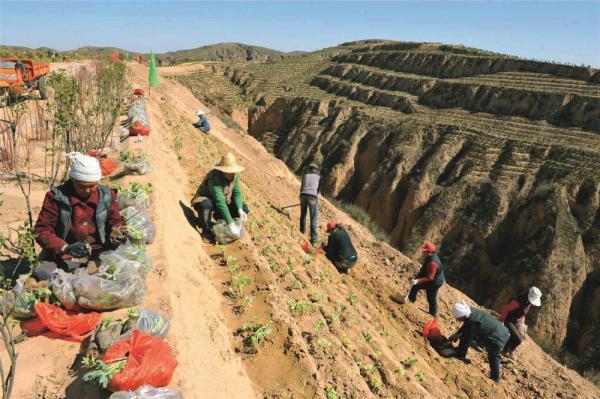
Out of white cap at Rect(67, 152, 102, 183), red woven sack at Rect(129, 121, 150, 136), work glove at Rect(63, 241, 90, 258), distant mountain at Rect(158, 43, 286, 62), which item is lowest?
work glove at Rect(63, 241, 90, 258)

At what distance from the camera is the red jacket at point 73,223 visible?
149 inches

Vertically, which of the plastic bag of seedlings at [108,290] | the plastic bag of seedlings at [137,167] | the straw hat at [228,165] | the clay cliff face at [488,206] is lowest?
Answer: the clay cliff face at [488,206]

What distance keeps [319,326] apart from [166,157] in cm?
573

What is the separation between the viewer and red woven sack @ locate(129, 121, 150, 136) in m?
9.39

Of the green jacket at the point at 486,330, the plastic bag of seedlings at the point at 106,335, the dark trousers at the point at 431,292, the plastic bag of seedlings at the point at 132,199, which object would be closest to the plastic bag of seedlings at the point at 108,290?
the plastic bag of seedlings at the point at 106,335

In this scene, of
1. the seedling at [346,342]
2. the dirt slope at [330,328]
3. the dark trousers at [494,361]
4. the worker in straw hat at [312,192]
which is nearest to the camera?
the dirt slope at [330,328]

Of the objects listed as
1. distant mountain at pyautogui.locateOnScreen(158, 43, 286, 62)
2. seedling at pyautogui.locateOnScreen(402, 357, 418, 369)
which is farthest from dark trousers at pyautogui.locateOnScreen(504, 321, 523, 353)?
distant mountain at pyautogui.locateOnScreen(158, 43, 286, 62)

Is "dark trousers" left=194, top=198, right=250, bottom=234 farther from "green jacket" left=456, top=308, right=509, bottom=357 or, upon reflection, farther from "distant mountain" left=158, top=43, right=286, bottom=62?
"distant mountain" left=158, top=43, right=286, bottom=62

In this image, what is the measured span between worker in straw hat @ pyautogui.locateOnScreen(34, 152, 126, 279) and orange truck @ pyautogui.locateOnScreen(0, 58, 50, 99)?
446 inches

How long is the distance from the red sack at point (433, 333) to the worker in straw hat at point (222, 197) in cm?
388

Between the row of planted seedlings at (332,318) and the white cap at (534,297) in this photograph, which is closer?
the row of planted seedlings at (332,318)

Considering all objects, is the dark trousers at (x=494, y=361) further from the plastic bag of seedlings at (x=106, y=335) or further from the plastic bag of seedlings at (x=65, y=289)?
the plastic bag of seedlings at (x=65, y=289)

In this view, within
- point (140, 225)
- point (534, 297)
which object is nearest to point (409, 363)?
point (534, 297)

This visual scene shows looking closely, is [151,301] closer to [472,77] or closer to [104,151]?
[104,151]
